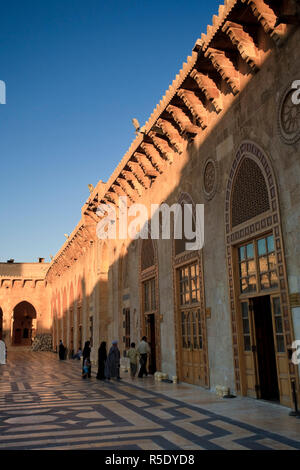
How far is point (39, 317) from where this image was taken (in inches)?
1459

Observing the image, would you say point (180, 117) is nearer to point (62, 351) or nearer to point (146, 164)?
point (146, 164)

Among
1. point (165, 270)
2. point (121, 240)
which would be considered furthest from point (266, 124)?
point (121, 240)

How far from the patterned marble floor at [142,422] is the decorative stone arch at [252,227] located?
980mm

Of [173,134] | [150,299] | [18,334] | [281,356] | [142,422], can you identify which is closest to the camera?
[142,422]

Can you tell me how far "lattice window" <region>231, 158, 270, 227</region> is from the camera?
713 cm

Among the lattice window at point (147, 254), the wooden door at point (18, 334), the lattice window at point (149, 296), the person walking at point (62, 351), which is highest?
the lattice window at point (147, 254)

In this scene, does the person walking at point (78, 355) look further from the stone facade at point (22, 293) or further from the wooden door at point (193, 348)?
the stone facade at point (22, 293)

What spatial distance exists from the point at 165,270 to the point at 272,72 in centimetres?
602

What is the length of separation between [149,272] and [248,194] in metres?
5.77

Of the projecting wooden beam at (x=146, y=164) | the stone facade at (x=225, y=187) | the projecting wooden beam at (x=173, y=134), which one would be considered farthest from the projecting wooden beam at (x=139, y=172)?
the projecting wooden beam at (x=173, y=134)

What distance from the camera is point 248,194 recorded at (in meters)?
7.50

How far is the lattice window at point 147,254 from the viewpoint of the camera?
1248 centimetres

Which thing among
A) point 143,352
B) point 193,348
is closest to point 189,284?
point 193,348
